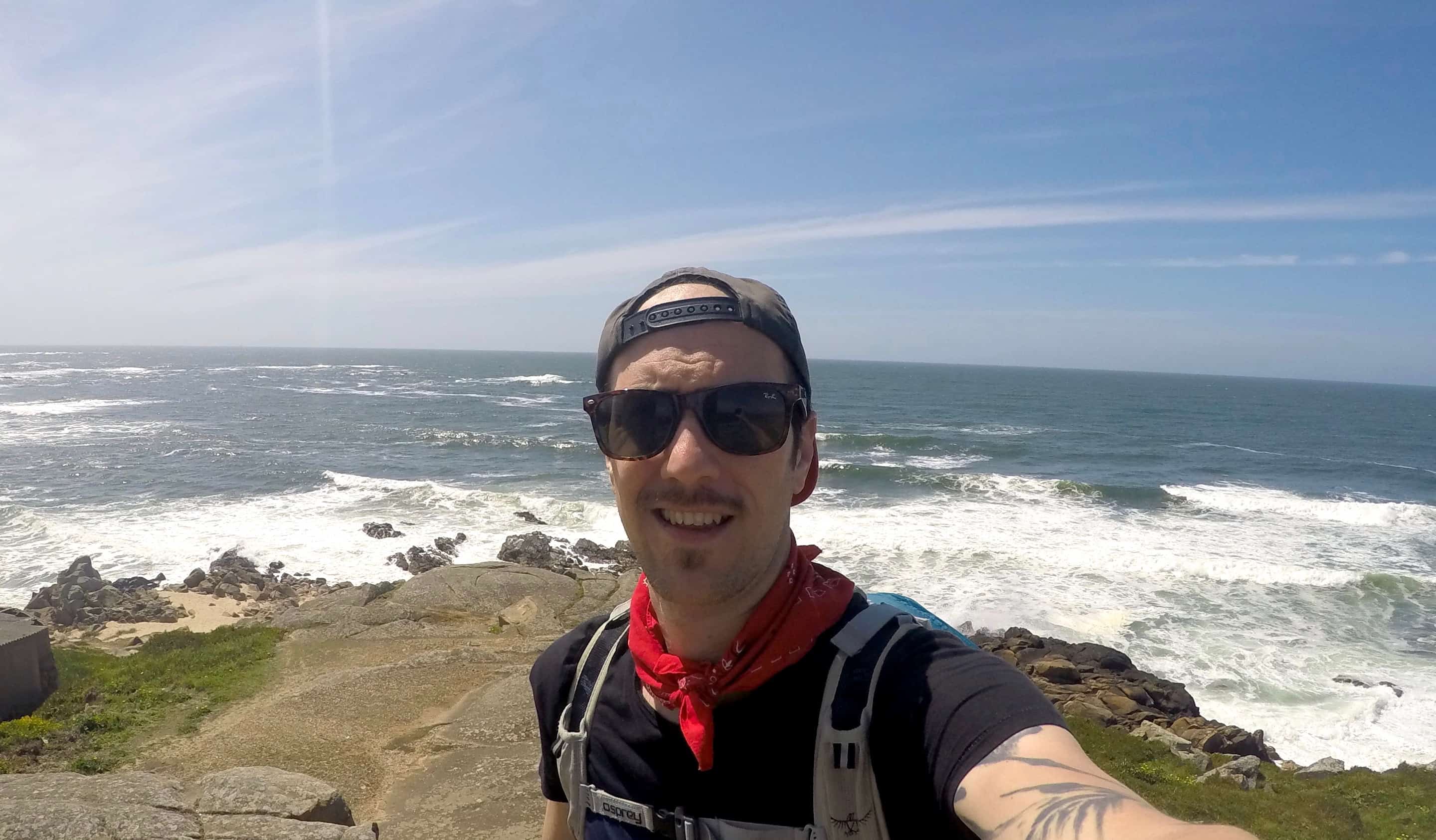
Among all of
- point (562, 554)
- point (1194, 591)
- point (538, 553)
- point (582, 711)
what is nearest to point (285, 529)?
point (538, 553)

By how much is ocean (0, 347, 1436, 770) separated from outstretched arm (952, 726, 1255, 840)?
42.2 ft

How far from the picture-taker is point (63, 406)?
5878 centimetres

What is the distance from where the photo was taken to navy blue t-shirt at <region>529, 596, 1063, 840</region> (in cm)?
150

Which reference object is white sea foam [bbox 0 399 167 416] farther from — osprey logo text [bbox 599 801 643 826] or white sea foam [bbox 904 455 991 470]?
osprey logo text [bbox 599 801 643 826]

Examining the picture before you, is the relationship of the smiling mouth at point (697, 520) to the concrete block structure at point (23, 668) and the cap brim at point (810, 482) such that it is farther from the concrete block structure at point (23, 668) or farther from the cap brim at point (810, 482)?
the concrete block structure at point (23, 668)

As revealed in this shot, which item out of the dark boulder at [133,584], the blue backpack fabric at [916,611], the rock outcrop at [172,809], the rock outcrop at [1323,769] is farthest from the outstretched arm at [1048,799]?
the dark boulder at [133,584]

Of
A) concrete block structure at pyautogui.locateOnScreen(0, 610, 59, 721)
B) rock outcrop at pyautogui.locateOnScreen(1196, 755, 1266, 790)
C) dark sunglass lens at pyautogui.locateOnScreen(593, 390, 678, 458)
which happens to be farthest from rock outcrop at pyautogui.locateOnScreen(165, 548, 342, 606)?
dark sunglass lens at pyautogui.locateOnScreen(593, 390, 678, 458)

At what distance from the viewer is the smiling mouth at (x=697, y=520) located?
1786mm

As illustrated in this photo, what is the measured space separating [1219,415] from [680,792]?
293 ft

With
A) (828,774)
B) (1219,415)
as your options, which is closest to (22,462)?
(828,774)

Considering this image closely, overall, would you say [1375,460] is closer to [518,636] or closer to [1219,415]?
[1219,415]

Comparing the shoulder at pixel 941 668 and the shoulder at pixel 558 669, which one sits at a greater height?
the shoulder at pixel 941 668

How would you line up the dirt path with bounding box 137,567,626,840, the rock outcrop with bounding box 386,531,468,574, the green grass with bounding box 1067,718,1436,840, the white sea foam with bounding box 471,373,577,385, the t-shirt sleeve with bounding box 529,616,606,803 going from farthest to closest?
the white sea foam with bounding box 471,373,577,385
the rock outcrop with bounding box 386,531,468,574
the green grass with bounding box 1067,718,1436,840
the dirt path with bounding box 137,567,626,840
the t-shirt sleeve with bounding box 529,616,606,803

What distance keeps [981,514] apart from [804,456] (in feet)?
87.1
